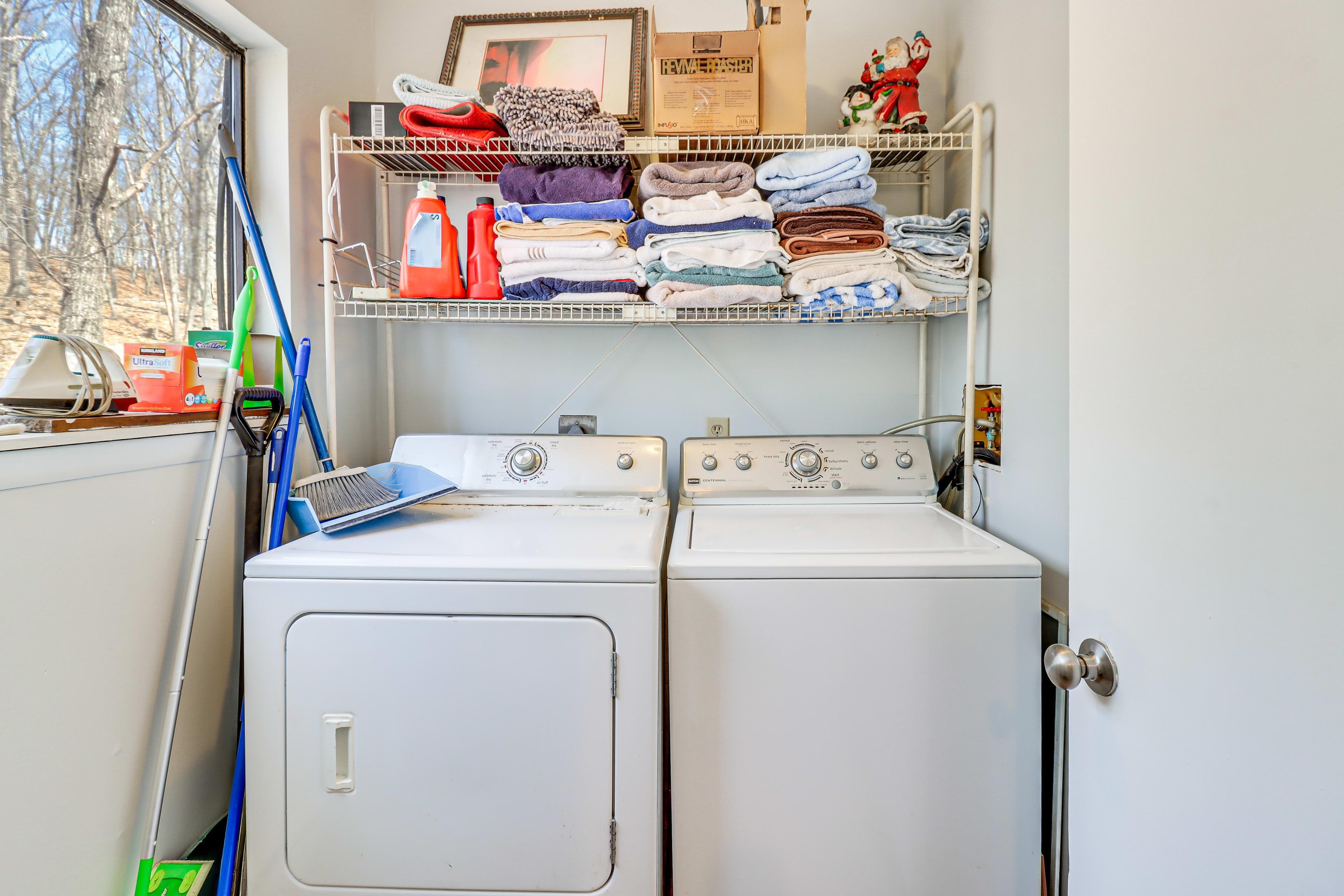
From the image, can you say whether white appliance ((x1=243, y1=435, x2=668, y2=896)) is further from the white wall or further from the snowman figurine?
the snowman figurine

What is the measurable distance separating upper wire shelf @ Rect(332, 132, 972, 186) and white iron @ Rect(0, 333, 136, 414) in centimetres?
86

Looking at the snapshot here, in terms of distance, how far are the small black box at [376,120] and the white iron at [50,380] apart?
34.3 inches

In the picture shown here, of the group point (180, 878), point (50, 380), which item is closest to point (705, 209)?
point (50, 380)

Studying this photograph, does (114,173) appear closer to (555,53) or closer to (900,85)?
(555,53)

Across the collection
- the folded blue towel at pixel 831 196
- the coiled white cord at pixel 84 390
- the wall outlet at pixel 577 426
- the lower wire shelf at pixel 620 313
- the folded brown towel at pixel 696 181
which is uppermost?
the folded brown towel at pixel 696 181

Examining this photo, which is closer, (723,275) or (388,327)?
(723,275)

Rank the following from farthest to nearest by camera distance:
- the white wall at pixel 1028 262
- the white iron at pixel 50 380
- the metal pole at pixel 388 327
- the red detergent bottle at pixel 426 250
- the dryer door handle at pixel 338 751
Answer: the metal pole at pixel 388 327 < the red detergent bottle at pixel 426 250 < the white wall at pixel 1028 262 < the dryer door handle at pixel 338 751 < the white iron at pixel 50 380

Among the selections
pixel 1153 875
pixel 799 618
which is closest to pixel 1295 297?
pixel 1153 875

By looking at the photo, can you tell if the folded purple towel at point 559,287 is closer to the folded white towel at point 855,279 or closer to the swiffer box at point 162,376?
the folded white towel at point 855,279

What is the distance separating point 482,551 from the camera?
1.20 metres

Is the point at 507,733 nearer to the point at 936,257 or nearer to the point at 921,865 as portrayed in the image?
the point at 921,865

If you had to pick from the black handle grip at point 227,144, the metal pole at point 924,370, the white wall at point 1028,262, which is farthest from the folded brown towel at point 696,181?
the black handle grip at point 227,144

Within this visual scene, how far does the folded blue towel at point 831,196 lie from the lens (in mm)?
1610

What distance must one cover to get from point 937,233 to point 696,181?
25.9 inches
